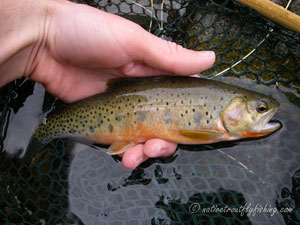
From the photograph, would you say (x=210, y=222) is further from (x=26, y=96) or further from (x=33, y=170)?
(x=26, y=96)

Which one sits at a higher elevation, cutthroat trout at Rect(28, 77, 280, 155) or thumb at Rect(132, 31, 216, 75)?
thumb at Rect(132, 31, 216, 75)

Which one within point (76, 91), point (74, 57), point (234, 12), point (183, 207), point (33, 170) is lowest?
point (33, 170)

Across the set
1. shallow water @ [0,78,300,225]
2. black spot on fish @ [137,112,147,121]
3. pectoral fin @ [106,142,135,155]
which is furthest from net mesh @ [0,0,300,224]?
black spot on fish @ [137,112,147,121]

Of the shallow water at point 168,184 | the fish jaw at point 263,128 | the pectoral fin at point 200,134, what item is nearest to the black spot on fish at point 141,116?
the pectoral fin at point 200,134

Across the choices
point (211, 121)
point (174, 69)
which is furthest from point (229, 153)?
point (174, 69)

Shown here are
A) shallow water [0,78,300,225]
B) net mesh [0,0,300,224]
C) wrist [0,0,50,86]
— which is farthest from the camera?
net mesh [0,0,300,224]

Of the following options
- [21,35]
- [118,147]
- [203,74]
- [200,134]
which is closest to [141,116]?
[118,147]

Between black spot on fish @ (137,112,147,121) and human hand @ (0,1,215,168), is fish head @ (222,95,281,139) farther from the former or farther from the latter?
black spot on fish @ (137,112,147,121)

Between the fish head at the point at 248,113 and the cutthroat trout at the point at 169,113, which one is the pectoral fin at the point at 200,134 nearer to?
the cutthroat trout at the point at 169,113
